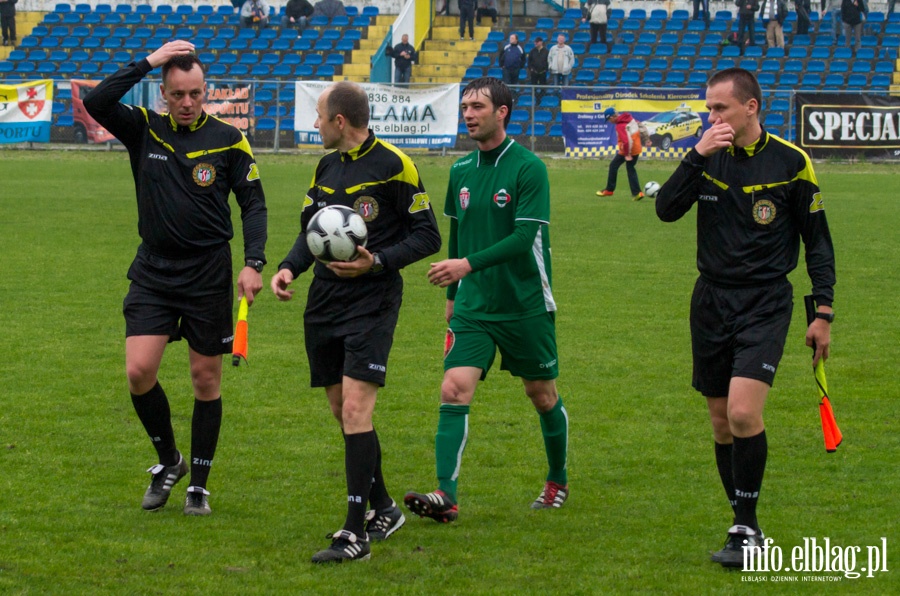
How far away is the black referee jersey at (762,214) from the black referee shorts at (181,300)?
2.25 meters

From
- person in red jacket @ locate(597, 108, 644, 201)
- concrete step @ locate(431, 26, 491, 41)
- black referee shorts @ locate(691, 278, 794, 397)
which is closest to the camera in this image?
black referee shorts @ locate(691, 278, 794, 397)

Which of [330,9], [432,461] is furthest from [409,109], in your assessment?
[432,461]

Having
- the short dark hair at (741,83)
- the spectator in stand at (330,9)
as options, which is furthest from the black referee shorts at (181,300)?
the spectator in stand at (330,9)

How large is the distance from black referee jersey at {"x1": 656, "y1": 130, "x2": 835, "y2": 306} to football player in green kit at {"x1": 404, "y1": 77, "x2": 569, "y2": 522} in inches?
31.3

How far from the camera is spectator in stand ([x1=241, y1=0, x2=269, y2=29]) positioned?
37.5 meters

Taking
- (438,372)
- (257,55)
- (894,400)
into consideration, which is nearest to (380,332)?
(438,372)

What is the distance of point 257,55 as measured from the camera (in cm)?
3616

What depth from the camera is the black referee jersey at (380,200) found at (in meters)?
5.46

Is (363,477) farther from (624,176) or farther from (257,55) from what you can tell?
(257,55)

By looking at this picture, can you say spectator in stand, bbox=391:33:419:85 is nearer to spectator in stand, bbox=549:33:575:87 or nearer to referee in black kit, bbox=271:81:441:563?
spectator in stand, bbox=549:33:575:87

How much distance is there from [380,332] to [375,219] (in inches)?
20.3

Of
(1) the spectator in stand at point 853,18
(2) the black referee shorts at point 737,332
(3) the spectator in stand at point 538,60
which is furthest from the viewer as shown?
(1) the spectator in stand at point 853,18

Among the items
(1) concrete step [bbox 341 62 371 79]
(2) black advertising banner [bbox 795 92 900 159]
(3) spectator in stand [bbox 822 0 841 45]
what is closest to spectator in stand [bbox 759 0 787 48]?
(3) spectator in stand [bbox 822 0 841 45]

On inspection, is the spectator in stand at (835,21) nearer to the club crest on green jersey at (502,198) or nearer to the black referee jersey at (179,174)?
the club crest on green jersey at (502,198)
